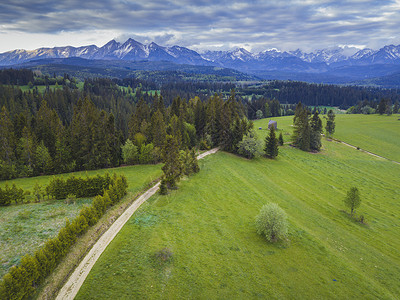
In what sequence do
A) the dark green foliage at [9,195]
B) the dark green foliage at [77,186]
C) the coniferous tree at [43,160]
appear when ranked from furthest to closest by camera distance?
the coniferous tree at [43,160]
the dark green foliage at [77,186]
the dark green foliage at [9,195]

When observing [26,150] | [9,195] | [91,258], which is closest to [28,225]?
[9,195]

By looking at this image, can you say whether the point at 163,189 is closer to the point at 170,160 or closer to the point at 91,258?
the point at 170,160

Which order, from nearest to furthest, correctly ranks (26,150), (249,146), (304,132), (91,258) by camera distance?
(91,258) < (26,150) < (249,146) < (304,132)

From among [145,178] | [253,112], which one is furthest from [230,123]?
[253,112]

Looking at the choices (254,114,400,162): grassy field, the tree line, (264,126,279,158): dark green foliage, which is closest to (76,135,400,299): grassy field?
(264,126,279,158): dark green foliage

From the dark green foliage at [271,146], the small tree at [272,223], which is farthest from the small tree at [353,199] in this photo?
the dark green foliage at [271,146]

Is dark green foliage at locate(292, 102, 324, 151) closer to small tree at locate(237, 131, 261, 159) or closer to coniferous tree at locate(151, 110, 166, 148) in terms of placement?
small tree at locate(237, 131, 261, 159)

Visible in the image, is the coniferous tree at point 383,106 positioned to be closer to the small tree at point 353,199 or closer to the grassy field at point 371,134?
the grassy field at point 371,134
